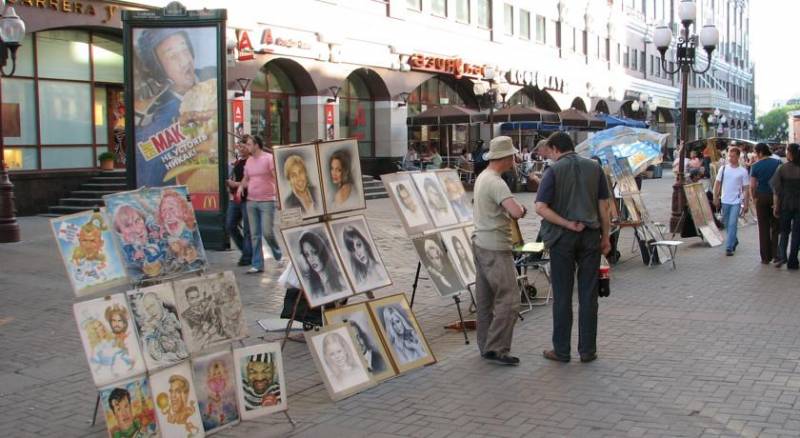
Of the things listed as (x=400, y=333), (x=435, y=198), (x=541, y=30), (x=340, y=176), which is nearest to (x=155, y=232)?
(x=340, y=176)

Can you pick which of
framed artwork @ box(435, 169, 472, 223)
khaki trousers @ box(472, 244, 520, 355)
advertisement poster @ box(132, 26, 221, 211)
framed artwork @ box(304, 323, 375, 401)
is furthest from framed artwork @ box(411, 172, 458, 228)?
advertisement poster @ box(132, 26, 221, 211)

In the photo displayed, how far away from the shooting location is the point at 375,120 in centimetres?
3102

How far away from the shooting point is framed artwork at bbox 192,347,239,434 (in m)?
5.64

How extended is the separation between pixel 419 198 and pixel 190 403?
12.9ft

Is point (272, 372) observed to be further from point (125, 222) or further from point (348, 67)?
point (348, 67)

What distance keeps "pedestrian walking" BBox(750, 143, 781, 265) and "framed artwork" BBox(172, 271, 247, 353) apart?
9.49 metres

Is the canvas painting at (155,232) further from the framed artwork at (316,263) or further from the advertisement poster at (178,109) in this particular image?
the advertisement poster at (178,109)

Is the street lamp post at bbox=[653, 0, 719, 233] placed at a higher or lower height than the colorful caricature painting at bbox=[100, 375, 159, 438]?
higher

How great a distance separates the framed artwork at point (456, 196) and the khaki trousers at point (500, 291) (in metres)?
1.95

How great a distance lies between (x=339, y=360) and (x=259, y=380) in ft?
2.80

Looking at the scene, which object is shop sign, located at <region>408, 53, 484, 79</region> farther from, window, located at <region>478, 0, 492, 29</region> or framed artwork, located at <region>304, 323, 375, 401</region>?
framed artwork, located at <region>304, 323, 375, 401</region>

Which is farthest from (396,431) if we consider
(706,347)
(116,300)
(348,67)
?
(348,67)

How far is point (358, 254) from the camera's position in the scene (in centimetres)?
752

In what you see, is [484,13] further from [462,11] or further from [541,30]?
[541,30]
